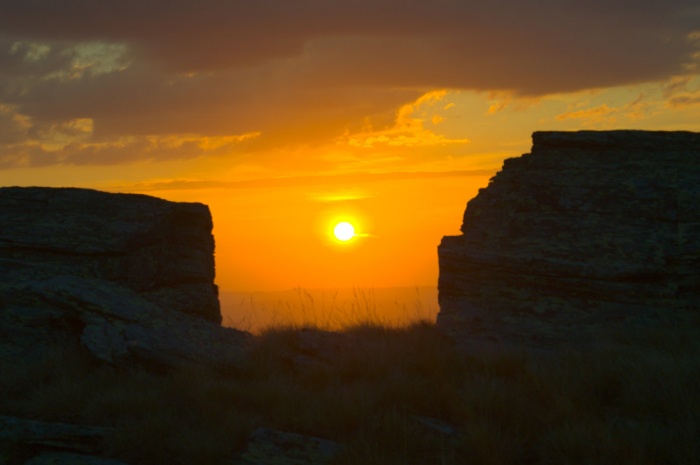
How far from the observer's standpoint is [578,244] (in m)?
12.2

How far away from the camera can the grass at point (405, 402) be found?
6.87 metres

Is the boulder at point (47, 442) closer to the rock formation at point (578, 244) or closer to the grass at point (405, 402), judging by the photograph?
the grass at point (405, 402)

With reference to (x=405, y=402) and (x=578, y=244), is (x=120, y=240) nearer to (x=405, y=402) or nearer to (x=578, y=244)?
(x=405, y=402)

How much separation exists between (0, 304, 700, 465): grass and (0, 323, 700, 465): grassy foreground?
0.06 ft

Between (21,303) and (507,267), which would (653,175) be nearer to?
(507,267)

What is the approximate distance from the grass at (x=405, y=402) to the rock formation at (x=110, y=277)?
0.64 metres

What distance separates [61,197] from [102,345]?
21.7 ft

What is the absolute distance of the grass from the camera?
22.5ft

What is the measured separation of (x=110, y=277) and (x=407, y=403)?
789 cm

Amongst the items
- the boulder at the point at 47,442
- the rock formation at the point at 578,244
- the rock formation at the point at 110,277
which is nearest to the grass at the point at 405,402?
the boulder at the point at 47,442

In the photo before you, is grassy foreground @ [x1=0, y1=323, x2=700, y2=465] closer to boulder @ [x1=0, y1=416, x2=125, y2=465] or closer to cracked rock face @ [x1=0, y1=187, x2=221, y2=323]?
boulder @ [x1=0, y1=416, x2=125, y2=465]

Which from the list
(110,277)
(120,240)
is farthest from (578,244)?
(110,277)

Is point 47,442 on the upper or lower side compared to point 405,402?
lower

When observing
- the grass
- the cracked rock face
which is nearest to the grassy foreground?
the grass
